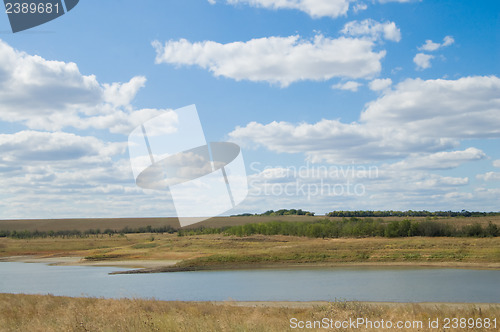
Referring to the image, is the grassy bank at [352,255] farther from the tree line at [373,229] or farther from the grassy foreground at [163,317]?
the grassy foreground at [163,317]

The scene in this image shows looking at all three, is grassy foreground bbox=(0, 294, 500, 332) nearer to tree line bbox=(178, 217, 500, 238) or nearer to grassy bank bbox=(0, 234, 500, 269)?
grassy bank bbox=(0, 234, 500, 269)

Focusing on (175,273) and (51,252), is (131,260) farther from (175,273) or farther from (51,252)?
(51,252)

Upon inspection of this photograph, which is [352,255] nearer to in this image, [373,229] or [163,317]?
[373,229]

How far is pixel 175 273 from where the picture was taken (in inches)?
2082

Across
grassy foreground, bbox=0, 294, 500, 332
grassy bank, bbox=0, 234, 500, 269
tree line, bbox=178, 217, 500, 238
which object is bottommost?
grassy bank, bbox=0, 234, 500, 269

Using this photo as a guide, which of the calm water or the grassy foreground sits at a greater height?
the grassy foreground

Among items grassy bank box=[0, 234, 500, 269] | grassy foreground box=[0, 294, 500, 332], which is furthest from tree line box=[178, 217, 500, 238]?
grassy foreground box=[0, 294, 500, 332]

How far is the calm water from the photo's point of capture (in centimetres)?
3094

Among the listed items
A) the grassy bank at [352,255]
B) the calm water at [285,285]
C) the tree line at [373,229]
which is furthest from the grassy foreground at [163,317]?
the tree line at [373,229]

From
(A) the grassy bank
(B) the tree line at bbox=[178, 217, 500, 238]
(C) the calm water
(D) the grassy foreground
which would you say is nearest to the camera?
(D) the grassy foreground

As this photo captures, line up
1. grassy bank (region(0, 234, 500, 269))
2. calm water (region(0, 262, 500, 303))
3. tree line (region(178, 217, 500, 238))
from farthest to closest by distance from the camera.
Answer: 1. tree line (region(178, 217, 500, 238))
2. grassy bank (region(0, 234, 500, 269))
3. calm water (region(0, 262, 500, 303))

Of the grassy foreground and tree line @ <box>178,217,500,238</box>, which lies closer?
the grassy foreground

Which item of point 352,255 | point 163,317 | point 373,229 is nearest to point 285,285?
point 352,255

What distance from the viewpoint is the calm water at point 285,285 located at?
30938 mm
